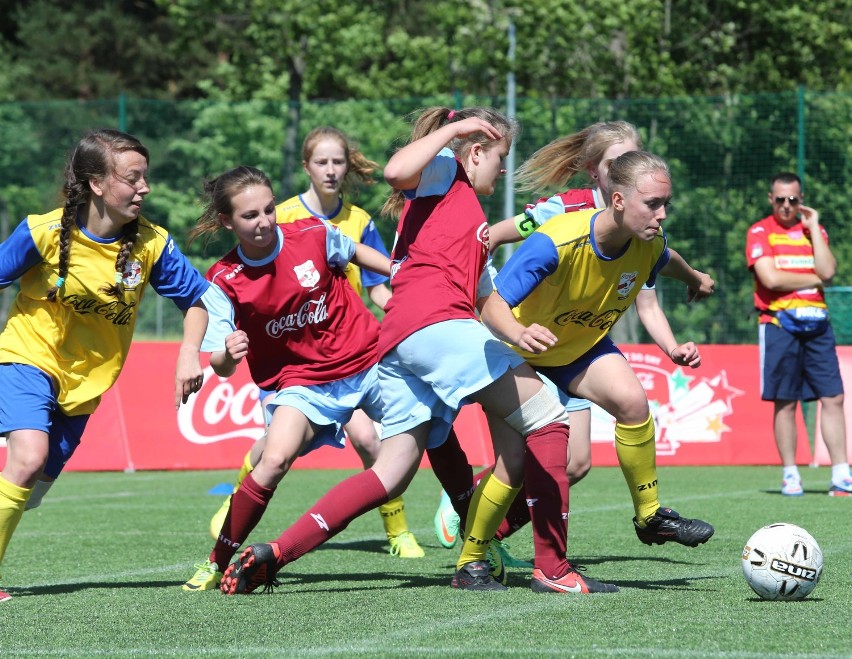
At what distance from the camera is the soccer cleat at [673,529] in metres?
5.38

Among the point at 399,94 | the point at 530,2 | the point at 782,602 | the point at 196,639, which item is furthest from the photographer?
the point at 399,94

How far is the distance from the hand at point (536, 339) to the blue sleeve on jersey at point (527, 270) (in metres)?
0.31

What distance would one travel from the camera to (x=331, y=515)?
201 inches

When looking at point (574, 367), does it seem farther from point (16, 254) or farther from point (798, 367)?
point (798, 367)

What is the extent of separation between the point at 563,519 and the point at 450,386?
69 cm

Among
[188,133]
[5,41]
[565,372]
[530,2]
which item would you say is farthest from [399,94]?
[565,372]

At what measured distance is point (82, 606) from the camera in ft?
16.3

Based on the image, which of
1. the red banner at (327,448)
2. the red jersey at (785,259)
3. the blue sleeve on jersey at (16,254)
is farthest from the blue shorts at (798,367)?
the blue sleeve on jersey at (16,254)

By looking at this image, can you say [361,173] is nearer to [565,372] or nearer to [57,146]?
[565,372]

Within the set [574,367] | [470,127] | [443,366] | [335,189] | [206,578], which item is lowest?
[206,578]

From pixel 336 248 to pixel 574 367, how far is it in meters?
1.17

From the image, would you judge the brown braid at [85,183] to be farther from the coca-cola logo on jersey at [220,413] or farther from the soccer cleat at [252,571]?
the coca-cola logo on jersey at [220,413]

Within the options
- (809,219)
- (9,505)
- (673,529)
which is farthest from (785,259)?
(9,505)

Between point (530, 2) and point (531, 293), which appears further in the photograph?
point (530, 2)
